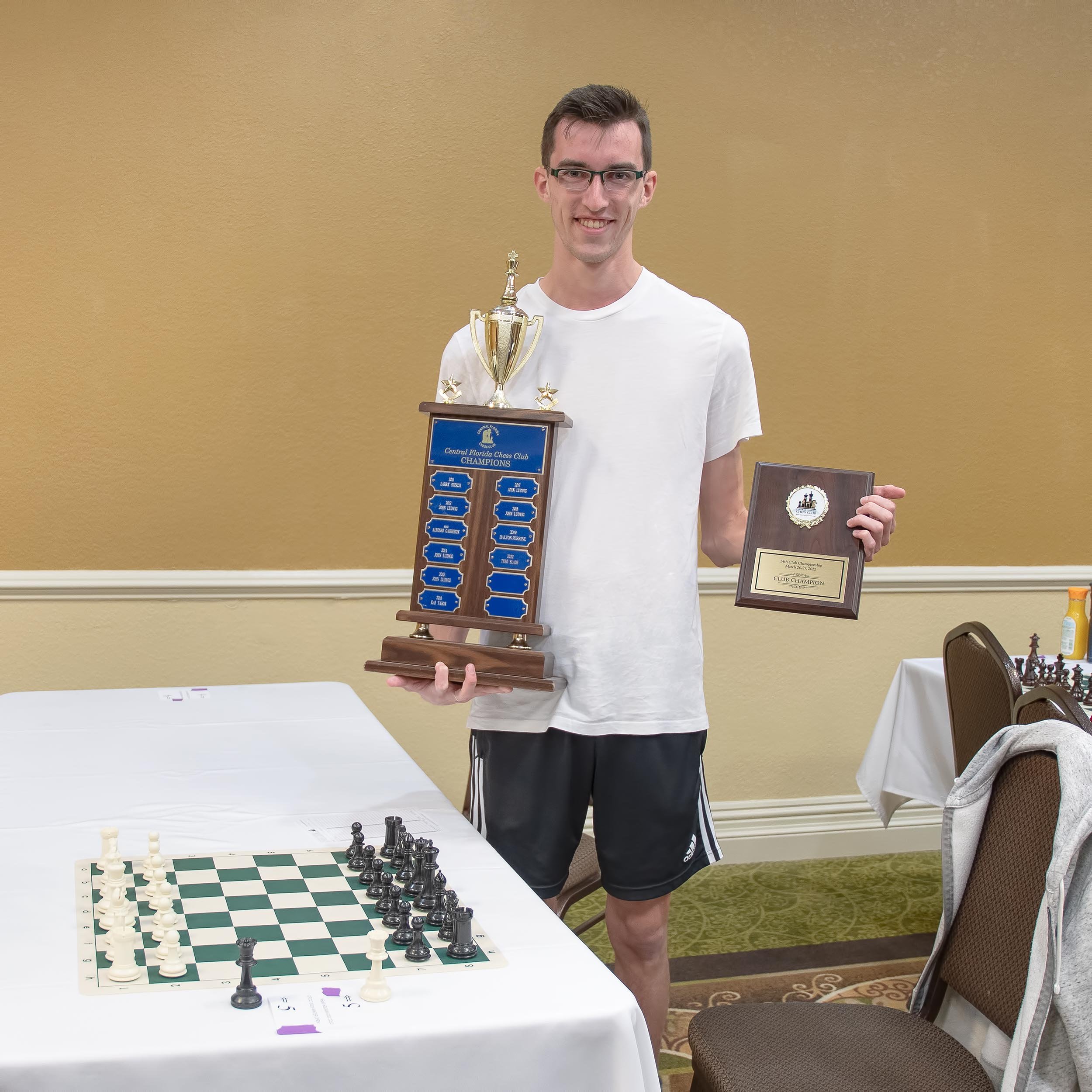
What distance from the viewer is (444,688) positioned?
1978mm

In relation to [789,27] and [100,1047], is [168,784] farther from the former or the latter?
[789,27]

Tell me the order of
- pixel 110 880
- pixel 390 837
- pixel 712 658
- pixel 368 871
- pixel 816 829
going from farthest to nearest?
pixel 816 829 → pixel 712 658 → pixel 390 837 → pixel 368 871 → pixel 110 880

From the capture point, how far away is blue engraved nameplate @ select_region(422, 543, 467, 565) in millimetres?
2127

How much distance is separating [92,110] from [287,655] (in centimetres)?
165

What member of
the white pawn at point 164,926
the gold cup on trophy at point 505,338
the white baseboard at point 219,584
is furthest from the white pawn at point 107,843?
the white baseboard at point 219,584

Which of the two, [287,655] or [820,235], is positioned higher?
[820,235]

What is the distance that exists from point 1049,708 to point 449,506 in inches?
41.0

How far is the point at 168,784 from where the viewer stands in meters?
1.95

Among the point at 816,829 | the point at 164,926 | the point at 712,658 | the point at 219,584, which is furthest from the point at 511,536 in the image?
the point at 816,829

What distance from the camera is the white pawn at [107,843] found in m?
1.51

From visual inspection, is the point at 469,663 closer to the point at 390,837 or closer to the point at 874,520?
the point at 390,837

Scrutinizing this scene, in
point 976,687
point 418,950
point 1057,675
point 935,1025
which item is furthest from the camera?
point 1057,675

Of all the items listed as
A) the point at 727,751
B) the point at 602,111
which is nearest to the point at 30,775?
the point at 602,111

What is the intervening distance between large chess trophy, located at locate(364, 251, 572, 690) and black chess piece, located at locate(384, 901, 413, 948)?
0.62m
